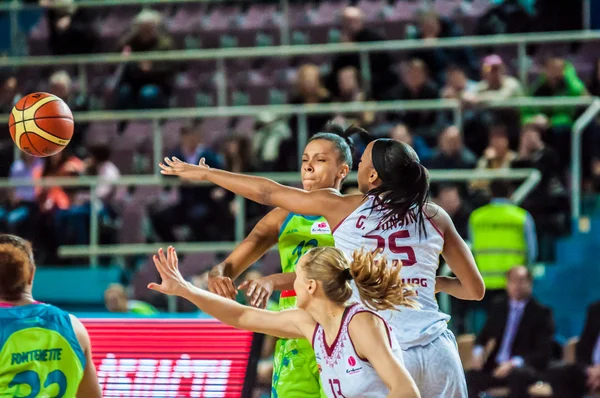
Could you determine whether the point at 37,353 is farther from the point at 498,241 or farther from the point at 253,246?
the point at 498,241

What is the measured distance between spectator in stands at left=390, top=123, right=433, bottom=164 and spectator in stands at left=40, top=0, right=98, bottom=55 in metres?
4.83

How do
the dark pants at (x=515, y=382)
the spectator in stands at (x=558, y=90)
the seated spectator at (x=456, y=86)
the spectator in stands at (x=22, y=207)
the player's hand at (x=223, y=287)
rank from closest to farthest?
the player's hand at (x=223, y=287) → the dark pants at (x=515, y=382) → the spectator in stands at (x=558, y=90) → the spectator in stands at (x=22, y=207) → the seated spectator at (x=456, y=86)

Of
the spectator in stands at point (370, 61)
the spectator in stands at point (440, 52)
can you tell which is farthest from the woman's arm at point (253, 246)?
the spectator in stands at point (440, 52)

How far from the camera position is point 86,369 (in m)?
4.79

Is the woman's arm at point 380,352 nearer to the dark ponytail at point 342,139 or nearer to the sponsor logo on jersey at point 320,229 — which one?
the sponsor logo on jersey at point 320,229

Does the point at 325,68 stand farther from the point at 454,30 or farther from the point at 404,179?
the point at 404,179

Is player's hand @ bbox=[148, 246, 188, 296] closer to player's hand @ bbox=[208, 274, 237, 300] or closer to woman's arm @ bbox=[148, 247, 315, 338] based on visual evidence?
woman's arm @ bbox=[148, 247, 315, 338]

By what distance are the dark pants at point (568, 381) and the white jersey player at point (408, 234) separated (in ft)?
13.9

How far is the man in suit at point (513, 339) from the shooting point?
9.16 m

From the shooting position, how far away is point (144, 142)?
1248cm

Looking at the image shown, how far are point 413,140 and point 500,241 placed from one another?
5.12 ft

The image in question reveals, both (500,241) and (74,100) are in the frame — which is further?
(74,100)

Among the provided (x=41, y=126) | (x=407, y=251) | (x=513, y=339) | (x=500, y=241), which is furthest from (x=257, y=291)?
(x=500, y=241)

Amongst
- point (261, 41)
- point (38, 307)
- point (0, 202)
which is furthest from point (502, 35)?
point (38, 307)
